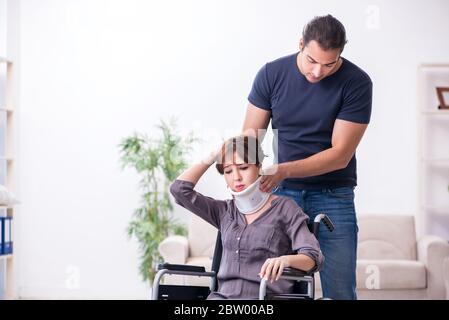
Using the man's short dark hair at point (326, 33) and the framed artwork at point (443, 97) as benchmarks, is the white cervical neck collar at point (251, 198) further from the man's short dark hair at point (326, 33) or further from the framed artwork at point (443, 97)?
the framed artwork at point (443, 97)

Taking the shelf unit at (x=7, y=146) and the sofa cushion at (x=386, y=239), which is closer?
the sofa cushion at (x=386, y=239)

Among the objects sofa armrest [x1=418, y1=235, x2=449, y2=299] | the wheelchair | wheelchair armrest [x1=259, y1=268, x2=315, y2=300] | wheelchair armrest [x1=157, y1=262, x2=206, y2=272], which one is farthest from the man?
sofa armrest [x1=418, y1=235, x2=449, y2=299]

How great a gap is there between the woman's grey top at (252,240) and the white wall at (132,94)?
2.82 m

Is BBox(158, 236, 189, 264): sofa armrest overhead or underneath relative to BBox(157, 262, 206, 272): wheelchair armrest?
underneath

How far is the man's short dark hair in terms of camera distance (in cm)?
209

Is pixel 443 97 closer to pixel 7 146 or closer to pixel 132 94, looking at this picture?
pixel 132 94

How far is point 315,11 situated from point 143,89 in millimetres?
1359

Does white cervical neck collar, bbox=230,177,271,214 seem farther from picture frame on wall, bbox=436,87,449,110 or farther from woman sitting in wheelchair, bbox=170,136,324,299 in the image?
picture frame on wall, bbox=436,87,449,110

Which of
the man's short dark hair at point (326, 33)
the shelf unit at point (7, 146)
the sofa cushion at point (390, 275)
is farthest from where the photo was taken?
the shelf unit at point (7, 146)

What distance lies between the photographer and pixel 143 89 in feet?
16.9

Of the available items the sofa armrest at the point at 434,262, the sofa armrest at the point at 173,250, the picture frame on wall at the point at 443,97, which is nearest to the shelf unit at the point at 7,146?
the sofa armrest at the point at 173,250

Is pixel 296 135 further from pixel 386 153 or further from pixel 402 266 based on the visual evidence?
pixel 386 153

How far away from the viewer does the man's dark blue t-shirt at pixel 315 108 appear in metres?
2.25
